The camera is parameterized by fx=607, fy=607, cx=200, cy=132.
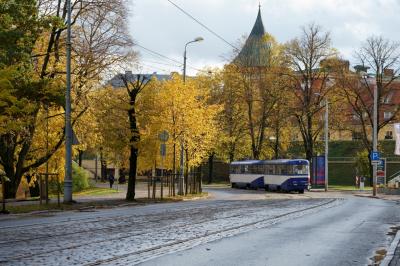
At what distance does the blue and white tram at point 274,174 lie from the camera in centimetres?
5200

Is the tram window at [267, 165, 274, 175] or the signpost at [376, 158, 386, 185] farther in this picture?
the tram window at [267, 165, 274, 175]

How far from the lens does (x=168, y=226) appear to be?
59.1 feet

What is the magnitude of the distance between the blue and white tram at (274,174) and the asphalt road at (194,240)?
30.2 meters

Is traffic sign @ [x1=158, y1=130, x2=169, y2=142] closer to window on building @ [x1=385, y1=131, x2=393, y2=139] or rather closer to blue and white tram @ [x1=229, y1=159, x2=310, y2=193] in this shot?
blue and white tram @ [x1=229, y1=159, x2=310, y2=193]

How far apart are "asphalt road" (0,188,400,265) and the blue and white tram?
30206 millimetres

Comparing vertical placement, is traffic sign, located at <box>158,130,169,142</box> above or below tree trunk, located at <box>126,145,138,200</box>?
above

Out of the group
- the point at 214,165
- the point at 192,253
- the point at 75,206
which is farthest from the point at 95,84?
the point at 214,165

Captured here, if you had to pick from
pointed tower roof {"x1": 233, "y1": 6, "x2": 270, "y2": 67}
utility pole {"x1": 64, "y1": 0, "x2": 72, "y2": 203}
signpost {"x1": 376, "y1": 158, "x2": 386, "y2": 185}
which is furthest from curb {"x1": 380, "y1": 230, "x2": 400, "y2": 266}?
pointed tower roof {"x1": 233, "y1": 6, "x2": 270, "y2": 67}

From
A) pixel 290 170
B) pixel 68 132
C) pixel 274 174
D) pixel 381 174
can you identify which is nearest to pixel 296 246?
pixel 68 132

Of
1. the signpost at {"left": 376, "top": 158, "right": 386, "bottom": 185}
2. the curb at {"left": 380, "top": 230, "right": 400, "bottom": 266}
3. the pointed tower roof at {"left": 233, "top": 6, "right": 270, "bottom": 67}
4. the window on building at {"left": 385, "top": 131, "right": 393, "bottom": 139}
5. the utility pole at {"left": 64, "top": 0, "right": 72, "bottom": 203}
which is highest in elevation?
the pointed tower roof at {"left": 233, "top": 6, "right": 270, "bottom": 67}

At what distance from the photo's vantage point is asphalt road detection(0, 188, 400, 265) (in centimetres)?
1126

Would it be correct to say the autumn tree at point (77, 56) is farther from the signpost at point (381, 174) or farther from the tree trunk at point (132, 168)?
the signpost at point (381, 174)

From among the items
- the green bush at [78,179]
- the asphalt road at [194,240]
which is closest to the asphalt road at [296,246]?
the asphalt road at [194,240]

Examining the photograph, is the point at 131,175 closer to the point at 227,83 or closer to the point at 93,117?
the point at 93,117
